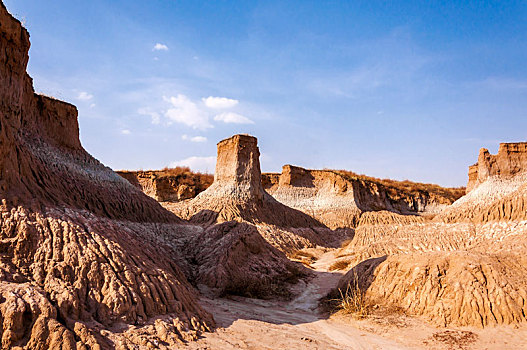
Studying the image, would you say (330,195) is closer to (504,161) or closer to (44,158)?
(504,161)

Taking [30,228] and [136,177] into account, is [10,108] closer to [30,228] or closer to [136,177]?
[30,228]

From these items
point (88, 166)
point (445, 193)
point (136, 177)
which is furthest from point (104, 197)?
point (445, 193)

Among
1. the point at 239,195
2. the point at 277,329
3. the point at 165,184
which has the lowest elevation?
the point at 277,329

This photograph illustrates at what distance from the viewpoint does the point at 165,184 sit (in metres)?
32.3

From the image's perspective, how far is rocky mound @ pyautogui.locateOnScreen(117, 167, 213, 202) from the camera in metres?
31.8

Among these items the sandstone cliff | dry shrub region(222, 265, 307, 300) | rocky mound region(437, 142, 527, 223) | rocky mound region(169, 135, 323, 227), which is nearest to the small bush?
dry shrub region(222, 265, 307, 300)

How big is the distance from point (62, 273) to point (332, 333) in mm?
4486

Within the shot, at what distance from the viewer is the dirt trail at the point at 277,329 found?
5.90 metres

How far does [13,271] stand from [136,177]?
91.0ft

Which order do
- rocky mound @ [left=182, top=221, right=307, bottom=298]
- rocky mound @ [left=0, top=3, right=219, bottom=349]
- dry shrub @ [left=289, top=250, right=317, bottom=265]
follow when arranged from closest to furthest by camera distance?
rocky mound @ [left=0, top=3, right=219, bottom=349], rocky mound @ [left=182, top=221, right=307, bottom=298], dry shrub @ [left=289, top=250, right=317, bottom=265]

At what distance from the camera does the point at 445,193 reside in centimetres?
3825

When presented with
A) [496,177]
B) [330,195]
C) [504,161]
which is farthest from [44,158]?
[330,195]

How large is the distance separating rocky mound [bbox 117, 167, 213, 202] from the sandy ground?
24187 millimetres

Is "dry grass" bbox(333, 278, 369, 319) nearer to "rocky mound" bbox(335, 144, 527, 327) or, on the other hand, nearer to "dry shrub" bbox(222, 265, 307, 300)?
"rocky mound" bbox(335, 144, 527, 327)
